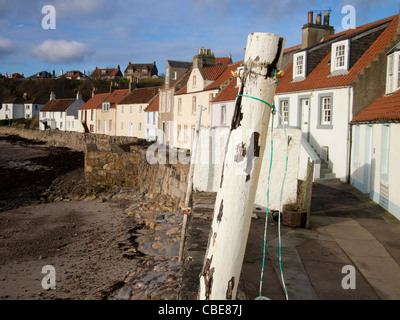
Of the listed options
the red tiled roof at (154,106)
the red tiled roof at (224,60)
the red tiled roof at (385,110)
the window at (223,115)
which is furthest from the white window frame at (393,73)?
the red tiled roof at (154,106)

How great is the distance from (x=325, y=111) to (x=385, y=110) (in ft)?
21.9

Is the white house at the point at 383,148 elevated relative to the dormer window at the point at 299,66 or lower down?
lower down

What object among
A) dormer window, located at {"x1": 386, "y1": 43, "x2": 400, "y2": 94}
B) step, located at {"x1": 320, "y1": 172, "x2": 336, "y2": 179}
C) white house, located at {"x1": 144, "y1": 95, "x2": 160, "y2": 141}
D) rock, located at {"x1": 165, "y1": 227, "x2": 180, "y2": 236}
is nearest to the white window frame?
dormer window, located at {"x1": 386, "y1": 43, "x2": 400, "y2": 94}

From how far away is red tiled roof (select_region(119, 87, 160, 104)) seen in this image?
156 ft

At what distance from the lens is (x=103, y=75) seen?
123562mm

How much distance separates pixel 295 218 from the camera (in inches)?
325

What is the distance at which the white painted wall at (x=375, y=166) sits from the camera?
1002 centimetres

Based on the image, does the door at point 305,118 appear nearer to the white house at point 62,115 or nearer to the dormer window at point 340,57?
the dormer window at point 340,57

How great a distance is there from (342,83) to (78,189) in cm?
1423

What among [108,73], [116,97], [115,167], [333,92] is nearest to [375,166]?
[333,92]

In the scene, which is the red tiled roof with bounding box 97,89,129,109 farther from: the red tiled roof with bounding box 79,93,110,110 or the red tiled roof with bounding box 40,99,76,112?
the red tiled roof with bounding box 40,99,76,112

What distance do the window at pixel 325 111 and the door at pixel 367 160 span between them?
3941 mm

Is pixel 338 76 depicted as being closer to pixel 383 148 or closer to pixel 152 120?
pixel 383 148

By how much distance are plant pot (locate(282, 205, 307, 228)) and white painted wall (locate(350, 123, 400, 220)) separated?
10.5 feet
